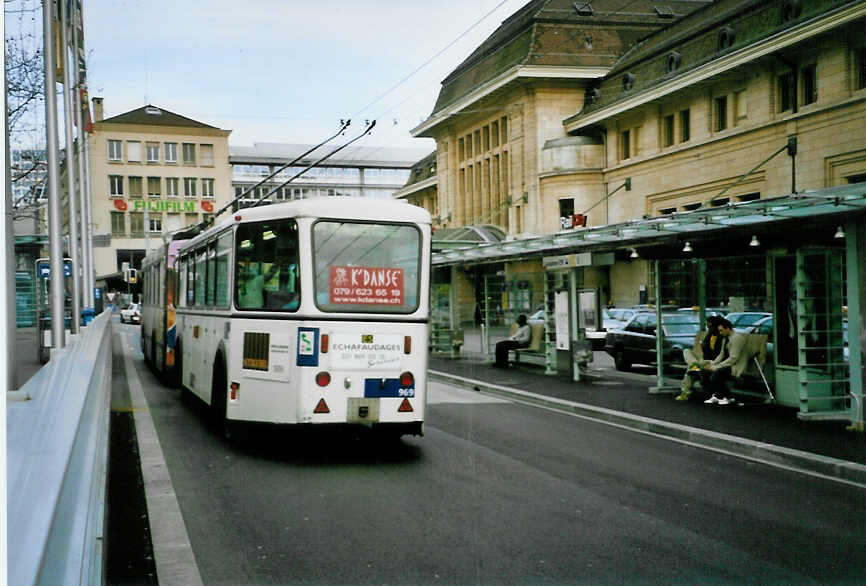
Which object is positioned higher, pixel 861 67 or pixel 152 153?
pixel 861 67

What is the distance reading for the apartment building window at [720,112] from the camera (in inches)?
1388

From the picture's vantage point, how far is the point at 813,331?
504 inches

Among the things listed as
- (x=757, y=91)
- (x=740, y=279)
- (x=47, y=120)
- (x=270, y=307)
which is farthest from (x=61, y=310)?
(x=757, y=91)

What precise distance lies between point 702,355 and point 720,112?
23145 mm

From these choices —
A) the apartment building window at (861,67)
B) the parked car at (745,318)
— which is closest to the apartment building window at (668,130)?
the apartment building window at (861,67)

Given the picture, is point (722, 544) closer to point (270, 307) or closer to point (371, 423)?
point (371, 423)

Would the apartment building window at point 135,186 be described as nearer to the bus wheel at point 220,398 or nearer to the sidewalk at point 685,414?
the bus wheel at point 220,398

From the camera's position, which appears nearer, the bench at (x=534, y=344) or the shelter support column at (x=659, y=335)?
the shelter support column at (x=659, y=335)

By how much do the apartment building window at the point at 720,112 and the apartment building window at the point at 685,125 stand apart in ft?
5.43

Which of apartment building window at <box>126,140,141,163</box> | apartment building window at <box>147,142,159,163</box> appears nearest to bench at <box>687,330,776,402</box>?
apartment building window at <box>147,142,159,163</box>

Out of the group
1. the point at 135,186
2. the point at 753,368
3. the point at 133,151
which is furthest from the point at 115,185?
the point at 753,368

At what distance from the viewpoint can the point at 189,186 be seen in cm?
1964

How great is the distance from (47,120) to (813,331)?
33.5 ft

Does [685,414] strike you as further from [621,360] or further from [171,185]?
[171,185]
